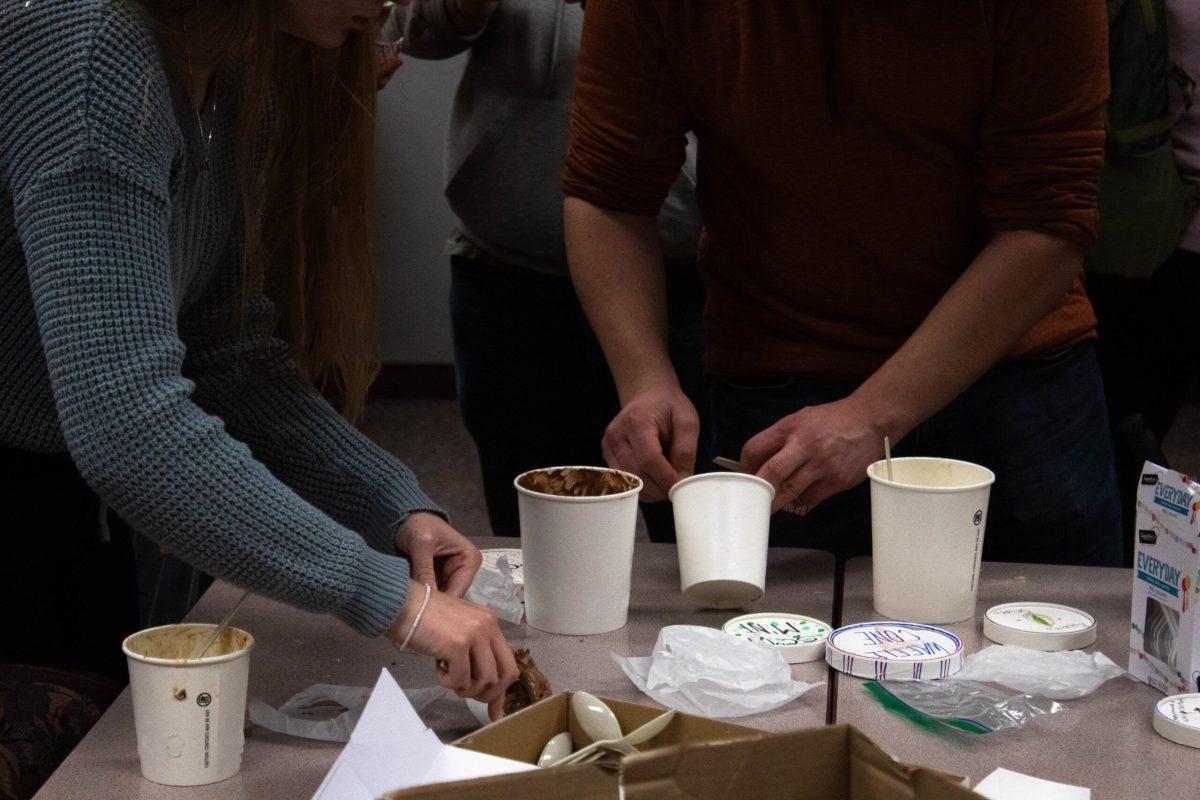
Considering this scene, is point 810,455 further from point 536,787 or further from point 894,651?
point 536,787

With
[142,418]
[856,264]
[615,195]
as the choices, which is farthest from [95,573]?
[856,264]

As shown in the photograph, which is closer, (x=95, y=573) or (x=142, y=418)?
(x=142, y=418)

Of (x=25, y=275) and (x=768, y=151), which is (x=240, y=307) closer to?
(x=25, y=275)

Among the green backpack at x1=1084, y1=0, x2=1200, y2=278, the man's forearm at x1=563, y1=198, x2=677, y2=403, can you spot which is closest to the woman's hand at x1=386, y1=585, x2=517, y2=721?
the man's forearm at x1=563, y1=198, x2=677, y2=403

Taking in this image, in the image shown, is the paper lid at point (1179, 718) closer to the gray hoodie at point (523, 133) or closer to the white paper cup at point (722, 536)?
the white paper cup at point (722, 536)

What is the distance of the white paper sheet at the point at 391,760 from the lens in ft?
2.74

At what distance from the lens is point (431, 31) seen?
6.79 ft

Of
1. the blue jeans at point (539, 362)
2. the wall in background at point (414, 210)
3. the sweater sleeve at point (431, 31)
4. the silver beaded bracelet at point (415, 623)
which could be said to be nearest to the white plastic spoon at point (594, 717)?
the silver beaded bracelet at point (415, 623)

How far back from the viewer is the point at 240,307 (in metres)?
1.29

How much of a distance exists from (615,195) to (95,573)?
763mm

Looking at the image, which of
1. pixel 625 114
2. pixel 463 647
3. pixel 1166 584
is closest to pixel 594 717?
pixel 463 647

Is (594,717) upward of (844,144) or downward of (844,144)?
downward

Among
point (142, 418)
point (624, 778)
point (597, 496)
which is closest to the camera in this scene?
point (624, 778)

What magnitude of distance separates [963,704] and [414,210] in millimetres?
4035
